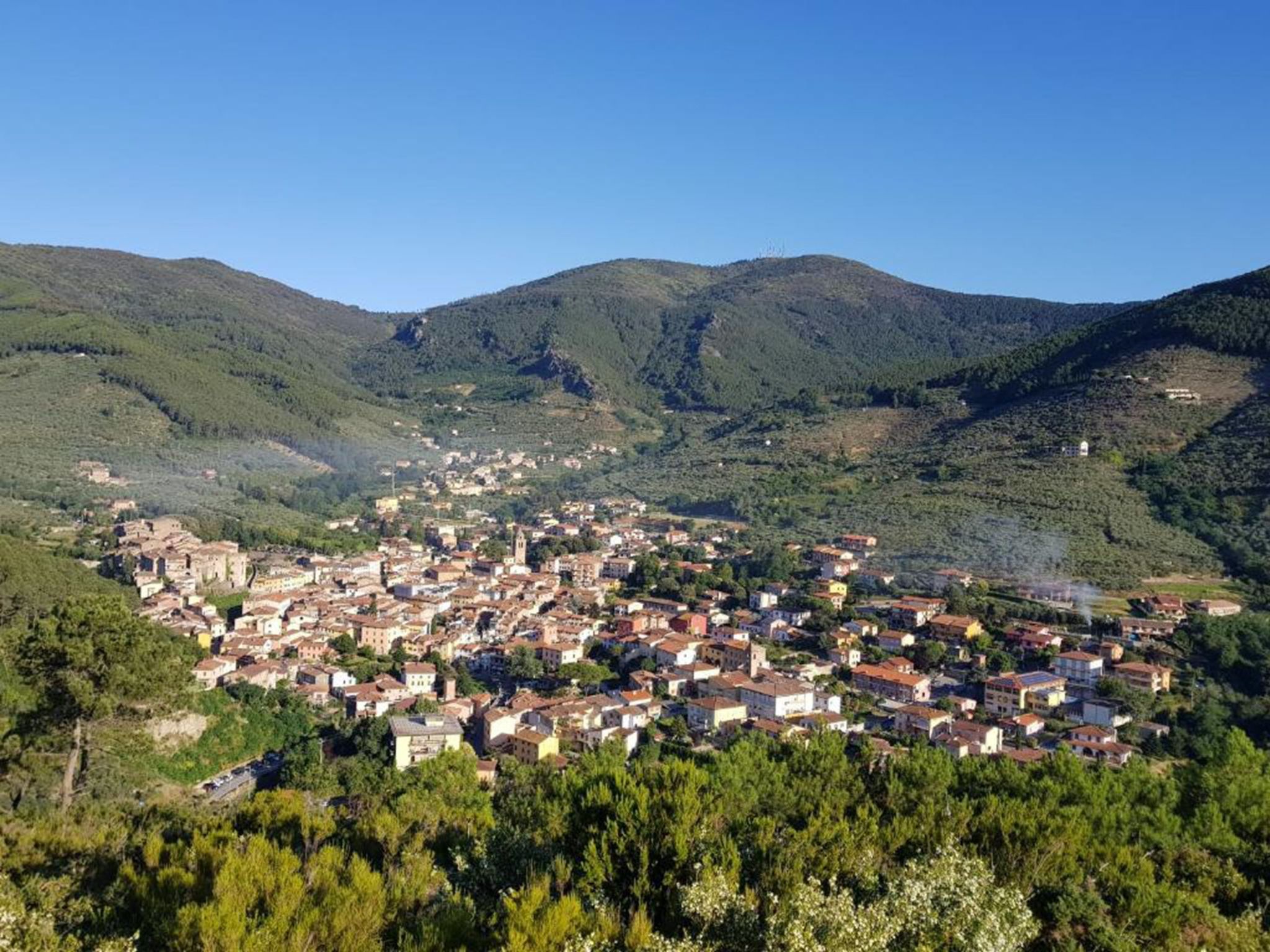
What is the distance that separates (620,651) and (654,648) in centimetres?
138

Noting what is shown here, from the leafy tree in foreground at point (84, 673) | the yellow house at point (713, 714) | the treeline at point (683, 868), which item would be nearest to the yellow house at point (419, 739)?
the yellow house at point (713, 714)

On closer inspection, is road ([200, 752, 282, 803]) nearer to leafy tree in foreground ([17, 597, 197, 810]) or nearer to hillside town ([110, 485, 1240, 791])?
hillside town ([110, 485, 1240, 791])

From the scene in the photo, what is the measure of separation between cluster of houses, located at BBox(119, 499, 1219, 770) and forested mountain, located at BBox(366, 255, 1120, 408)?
66.9 meters

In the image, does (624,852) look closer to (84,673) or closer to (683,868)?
(683,868)

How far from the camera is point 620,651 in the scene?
107 feet

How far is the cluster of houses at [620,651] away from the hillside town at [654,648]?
9cm

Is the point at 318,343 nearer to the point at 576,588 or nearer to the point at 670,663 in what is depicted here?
the point at 576,588

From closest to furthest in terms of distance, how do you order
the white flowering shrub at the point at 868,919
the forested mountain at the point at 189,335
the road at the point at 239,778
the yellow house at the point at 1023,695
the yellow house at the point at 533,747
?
the white flowering shrub at the point at 868,919, the road at the point at 239,778, the yellow house at the point at 533,747, the yellow house at the point at 1023,695, the forested mountain at the point at 189,335

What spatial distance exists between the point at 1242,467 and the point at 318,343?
4915 inches

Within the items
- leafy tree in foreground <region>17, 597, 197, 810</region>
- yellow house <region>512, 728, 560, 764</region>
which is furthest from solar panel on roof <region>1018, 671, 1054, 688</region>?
leafy tree in foreground <region>17, 597, 197, 810</region>

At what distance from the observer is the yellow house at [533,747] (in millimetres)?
23047

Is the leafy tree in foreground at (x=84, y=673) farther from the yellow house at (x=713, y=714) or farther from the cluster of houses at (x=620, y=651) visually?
the yellow house at (x=713, y=714)

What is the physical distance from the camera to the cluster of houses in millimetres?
25234

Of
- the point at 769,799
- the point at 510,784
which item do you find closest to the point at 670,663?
the point at 510,784
